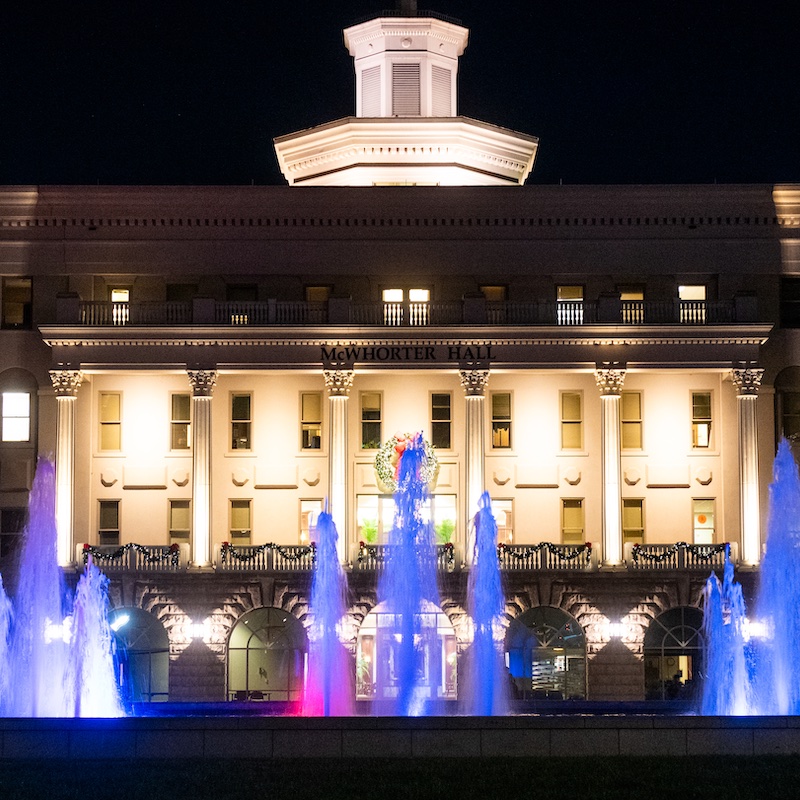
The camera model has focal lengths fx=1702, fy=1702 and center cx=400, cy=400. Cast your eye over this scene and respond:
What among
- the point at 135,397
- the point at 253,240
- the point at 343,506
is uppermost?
the point at 253,240

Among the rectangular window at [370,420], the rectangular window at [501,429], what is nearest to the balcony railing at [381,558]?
the rectangular window at [370,420]

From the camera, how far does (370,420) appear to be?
55.2 meters

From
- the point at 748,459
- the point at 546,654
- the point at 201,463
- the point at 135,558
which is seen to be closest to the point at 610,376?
the point at 748,459

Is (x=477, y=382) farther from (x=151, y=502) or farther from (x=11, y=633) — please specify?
(x=11, y=633)

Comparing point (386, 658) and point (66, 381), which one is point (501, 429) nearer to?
point (386, 658)

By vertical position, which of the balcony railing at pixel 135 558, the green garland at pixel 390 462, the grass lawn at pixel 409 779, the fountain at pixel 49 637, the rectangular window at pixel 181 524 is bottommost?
the grass lawn at pixel 409 779

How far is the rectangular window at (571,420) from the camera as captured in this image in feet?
181

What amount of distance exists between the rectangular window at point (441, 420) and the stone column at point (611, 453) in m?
5.12

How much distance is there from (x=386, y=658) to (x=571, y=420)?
10.3 meters

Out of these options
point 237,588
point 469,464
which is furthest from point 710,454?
point 237,588

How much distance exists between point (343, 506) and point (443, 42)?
1892cm

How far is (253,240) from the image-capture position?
5553cm

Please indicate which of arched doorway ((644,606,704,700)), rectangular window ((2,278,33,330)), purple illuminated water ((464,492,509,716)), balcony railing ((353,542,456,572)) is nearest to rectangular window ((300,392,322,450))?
balcony railing ((353,542,456,572))

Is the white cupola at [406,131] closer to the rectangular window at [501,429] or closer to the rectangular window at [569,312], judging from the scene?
the rectangular window at [569,312]
